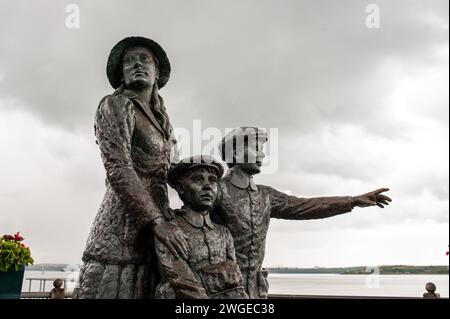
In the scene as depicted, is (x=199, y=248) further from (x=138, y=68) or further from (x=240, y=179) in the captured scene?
(x=138, y=68)

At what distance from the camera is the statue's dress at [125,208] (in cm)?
331

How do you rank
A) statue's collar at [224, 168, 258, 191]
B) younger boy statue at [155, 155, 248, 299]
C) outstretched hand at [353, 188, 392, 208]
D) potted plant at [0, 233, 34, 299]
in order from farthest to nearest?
potted plant at [0, 233, 34, 299] < outstretched hand at [353, 188, 392, 208] < statue's collar at [224, 168, 258, 191] < younger boy statue at [155, 155, 248, 299]

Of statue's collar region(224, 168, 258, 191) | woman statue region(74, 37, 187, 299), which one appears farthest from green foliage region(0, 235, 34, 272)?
statue's collar region(224, 168, 258, 191)

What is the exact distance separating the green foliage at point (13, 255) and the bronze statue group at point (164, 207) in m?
2.57

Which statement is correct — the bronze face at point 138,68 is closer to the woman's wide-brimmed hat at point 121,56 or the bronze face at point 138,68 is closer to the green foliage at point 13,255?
the woman's wide-brimmed hat at point 121,56

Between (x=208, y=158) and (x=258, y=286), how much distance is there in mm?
1075

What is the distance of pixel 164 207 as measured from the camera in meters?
3.63

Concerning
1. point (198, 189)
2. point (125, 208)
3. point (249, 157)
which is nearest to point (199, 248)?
point (198, 189)

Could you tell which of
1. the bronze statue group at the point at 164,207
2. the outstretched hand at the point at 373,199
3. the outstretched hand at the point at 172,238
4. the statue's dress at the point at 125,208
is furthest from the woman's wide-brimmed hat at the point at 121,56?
the outstretched hand at the point at 373,199

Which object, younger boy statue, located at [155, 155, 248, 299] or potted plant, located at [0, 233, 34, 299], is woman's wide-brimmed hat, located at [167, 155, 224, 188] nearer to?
younger boy statue, located at [155, 155, 248, 299]

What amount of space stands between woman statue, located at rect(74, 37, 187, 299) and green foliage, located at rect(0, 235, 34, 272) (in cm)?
255

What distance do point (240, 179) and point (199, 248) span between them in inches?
32.8

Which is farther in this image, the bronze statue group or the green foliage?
the green foliage

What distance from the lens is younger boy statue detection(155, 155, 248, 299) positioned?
3.20 m
